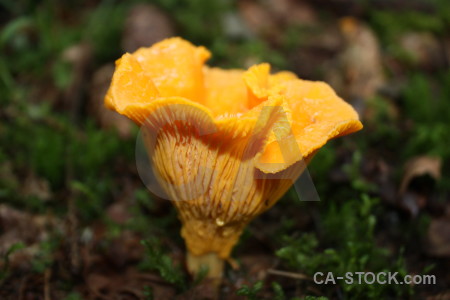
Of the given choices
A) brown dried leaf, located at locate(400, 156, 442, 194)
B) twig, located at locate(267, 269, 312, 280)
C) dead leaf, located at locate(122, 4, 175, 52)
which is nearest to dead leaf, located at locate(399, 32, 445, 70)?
brown dried leaf, located at locate(400, 156, 442, 194)

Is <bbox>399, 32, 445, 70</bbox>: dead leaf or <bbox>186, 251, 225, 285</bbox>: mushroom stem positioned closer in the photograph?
<bbox>186, 251, 225, 285</bbox>: mushroom stem

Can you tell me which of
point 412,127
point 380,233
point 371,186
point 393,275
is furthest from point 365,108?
point 393,275

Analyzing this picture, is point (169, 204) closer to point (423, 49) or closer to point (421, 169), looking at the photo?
point (421, 169)

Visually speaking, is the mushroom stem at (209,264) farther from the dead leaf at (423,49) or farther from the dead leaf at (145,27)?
the dead leaf at (423,49)

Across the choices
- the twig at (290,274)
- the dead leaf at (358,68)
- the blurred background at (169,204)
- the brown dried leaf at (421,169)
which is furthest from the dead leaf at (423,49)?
the twig at (290,274)

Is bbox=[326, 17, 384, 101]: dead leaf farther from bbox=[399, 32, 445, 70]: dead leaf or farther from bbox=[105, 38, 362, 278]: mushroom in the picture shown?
bbox=[105, 38, 362, 278]: mushroom

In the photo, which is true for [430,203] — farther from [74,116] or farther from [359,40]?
[74,116]

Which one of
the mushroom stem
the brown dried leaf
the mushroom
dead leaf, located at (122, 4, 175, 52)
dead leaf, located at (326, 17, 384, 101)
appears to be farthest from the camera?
dead leaf, located at (326, 17, 384, 101)
